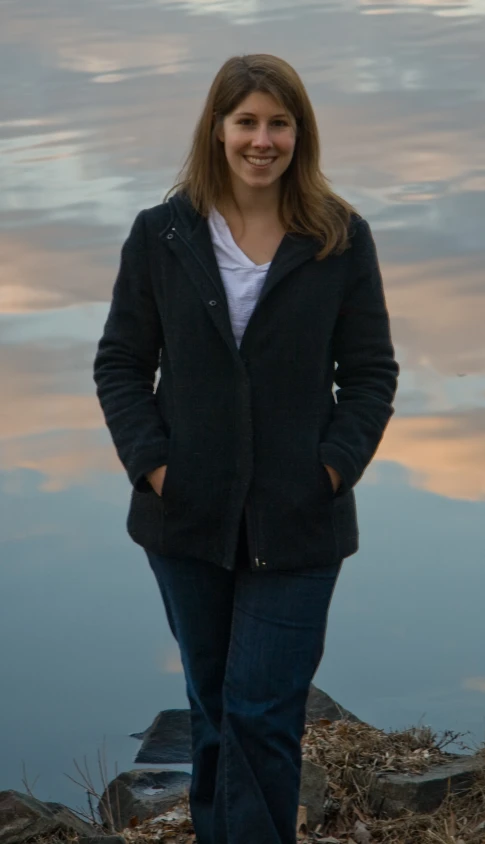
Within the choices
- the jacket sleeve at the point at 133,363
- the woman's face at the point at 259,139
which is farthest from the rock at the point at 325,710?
the woman's face at the point at 259,139

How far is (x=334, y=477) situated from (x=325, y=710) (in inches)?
107

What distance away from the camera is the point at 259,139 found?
3334 millimetres

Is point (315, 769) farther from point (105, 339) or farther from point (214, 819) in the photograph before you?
point (105, 339)

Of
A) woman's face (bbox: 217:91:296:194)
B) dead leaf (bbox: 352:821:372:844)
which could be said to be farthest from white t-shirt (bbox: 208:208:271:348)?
dead leaf (bbox: 352:821:372:844)

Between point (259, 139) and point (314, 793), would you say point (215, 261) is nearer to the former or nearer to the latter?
point (259, 139)

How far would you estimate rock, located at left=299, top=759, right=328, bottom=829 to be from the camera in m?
4.68

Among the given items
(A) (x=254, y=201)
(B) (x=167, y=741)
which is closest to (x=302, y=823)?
(A) (x=254, y=201)

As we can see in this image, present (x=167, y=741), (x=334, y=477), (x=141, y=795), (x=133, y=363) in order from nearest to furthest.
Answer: (x=334, y=477) < (x=133, y=363) < (x=141, y=795) < (x=167, y=741)

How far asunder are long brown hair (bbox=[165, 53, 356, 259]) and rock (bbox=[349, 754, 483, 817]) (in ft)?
7.43

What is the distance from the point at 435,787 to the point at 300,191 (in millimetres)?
2433

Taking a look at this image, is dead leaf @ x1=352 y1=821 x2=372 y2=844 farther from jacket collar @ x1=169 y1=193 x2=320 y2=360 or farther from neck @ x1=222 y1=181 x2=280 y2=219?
neck @ x1=222 y1=181 x2=280 y2=219

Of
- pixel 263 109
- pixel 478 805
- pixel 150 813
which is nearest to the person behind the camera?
pixel 263 109

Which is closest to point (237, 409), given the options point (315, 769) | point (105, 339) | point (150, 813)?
point (105, 339)

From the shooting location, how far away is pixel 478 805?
4.76 metres
